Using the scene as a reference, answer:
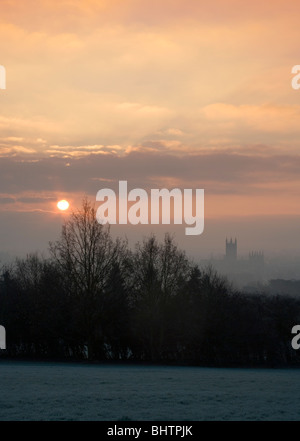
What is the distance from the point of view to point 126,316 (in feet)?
208

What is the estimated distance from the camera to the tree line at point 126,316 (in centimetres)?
6253

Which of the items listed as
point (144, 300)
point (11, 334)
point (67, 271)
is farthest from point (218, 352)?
point (11, 334)

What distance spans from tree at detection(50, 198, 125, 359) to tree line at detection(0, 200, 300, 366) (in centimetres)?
10

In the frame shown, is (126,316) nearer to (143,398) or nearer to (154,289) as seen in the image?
(154,289)

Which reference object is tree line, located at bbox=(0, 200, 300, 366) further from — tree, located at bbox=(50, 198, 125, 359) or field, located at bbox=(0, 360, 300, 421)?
field, located at bbox=(0, 360, 300, 421)

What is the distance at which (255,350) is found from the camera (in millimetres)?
65062

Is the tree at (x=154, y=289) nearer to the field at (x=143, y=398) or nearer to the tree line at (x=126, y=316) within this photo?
the tree line at (x=126, y=316)

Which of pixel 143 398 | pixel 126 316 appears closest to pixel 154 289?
pixel 126 316

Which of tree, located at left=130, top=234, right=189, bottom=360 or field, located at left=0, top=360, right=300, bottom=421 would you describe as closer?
field, located at left=0, top=360, right=300, bottom=421

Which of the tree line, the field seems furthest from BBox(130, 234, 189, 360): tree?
the field

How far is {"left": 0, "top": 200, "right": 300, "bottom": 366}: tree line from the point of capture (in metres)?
62.5

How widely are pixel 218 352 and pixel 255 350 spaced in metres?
4.45

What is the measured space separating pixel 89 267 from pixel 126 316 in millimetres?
6521
